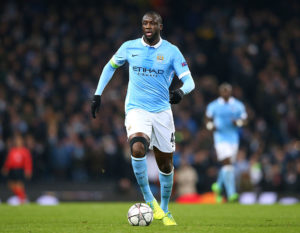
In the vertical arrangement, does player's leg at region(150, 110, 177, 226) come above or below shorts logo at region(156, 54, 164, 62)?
below

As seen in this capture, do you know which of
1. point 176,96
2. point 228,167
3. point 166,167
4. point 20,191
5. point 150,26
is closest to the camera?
point 176,96

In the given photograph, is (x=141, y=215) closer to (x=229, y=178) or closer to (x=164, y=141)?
(x=164, y=141)

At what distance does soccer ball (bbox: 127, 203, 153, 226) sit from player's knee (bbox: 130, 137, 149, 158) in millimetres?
644

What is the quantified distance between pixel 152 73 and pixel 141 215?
185 cm

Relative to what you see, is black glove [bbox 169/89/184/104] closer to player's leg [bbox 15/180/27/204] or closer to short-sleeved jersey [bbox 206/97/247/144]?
short-sleeved jersey [bbox 206/97/247/144]

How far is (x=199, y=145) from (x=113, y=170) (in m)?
2.65

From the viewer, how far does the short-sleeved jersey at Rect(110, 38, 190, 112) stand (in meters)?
9.24

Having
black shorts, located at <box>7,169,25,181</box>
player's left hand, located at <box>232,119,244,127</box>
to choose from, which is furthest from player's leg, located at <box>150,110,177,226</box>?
black shorts, located at <box>7,169,25,181</box>

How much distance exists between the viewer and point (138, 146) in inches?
348

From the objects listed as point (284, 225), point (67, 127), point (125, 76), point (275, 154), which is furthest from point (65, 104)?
point (284, 225)

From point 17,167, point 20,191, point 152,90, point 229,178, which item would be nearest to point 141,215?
point 152,90

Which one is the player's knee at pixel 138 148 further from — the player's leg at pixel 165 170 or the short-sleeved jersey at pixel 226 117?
the short-sleeved jersey at pixel 226 117

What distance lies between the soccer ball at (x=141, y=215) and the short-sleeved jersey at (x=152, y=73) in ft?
4.20

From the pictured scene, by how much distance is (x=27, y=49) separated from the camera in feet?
73.6
